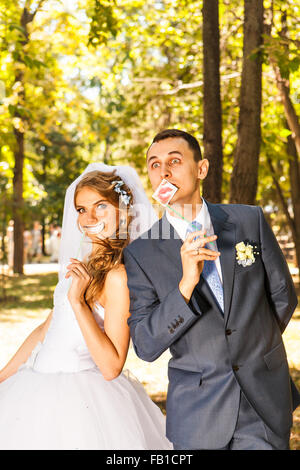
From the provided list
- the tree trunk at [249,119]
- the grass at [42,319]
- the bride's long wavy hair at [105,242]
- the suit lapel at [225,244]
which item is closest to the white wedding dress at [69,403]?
the bride's long wavy hair at [105,242]

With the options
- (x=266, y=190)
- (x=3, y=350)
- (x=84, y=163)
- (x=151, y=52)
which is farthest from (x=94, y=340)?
(x=84, y=163)

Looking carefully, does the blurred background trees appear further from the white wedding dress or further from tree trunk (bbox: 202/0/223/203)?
the white wedding dress

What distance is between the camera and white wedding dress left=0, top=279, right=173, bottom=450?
3.12 meters

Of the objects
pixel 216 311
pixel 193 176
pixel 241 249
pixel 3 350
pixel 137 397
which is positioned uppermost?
pixel 193 176

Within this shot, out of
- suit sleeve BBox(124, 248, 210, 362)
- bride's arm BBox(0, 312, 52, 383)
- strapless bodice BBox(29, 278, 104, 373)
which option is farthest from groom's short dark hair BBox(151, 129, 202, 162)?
bride's arm BBox(0, 312, 52, 383)

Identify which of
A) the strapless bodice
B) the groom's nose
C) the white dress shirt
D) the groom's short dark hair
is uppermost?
the groom's short dark hair

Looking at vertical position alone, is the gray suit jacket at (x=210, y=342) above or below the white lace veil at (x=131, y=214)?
below

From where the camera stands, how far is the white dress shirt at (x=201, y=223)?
2799 millimetres

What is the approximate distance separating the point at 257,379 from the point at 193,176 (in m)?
0.93

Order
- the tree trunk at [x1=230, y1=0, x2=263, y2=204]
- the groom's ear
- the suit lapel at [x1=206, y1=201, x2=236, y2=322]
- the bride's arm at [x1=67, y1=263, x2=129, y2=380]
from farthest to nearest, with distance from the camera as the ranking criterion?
the tree trunk at [x1=230, y1=0, x2=263, y2=204] < the bride's arm at [x1=67, y1=263, x2=129, y2=380] < the groom's ear < the suit lapel at [x1=206, y1=201, x2=236, y2=322]

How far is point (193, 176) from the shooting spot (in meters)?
2.71

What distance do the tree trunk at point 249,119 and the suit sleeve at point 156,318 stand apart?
455 cm

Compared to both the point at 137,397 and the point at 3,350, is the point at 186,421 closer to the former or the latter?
the point at 137,397

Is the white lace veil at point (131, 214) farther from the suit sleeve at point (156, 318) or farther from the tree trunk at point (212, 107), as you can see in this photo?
the tree trunk at point (212, 107)
